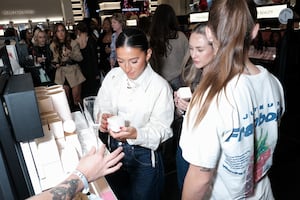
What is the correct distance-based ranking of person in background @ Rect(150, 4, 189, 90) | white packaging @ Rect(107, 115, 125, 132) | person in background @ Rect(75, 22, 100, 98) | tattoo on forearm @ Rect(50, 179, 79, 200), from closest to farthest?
1. tattoo on forearm @ Rect(50, 179, 79, 200)
2. white packaging @ Rect(107, 115, 125, 132)
3. person in background @ Rect(150, 4, 189, 90)
4. person in background @ Rect(75, 22, 100, 98)

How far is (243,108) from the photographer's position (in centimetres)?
77

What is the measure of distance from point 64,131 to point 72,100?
3.37 m

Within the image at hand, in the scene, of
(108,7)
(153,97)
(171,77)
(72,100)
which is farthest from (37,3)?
(153,97)

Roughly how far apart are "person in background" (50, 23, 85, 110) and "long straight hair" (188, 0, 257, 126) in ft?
11.5

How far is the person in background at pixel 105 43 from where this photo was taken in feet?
15.5

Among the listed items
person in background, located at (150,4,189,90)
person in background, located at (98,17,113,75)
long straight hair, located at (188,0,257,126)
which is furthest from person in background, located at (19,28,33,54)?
long straight hair, located at (188,0,257,126)

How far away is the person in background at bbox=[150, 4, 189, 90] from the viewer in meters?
2.32

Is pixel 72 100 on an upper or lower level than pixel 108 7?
lower

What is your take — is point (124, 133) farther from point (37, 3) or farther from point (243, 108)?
point (37, 3)

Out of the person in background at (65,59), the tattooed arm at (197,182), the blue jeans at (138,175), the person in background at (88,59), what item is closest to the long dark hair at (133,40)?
the blue jeans at (138,175)

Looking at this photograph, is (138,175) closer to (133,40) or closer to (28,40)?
(133,40)

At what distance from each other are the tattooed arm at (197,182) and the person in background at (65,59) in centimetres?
343

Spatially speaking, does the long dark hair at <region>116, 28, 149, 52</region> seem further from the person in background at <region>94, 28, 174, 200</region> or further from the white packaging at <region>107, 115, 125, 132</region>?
the white packaging at <region>107, 115, 125, 132</region>

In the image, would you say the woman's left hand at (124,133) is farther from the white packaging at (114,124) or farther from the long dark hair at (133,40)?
the long dark hair at (133,40)
